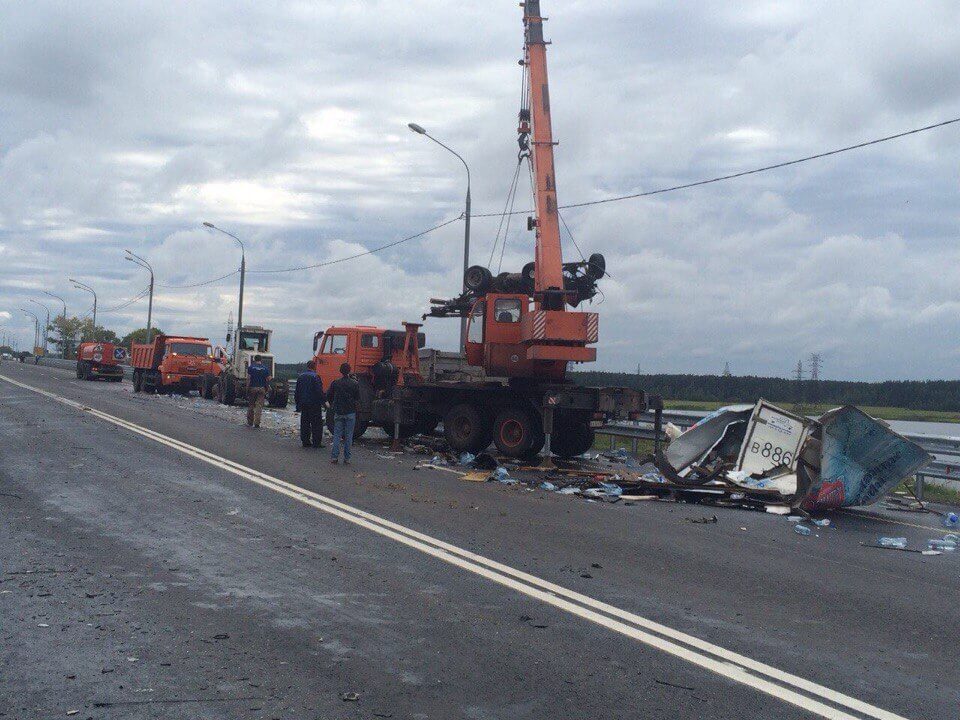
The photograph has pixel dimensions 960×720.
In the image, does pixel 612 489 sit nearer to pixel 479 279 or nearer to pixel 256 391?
pixel 479 279

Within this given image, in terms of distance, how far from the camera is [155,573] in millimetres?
7270

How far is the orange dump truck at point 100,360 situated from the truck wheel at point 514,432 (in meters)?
45.3

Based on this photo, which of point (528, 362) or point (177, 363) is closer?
point (528, 362)

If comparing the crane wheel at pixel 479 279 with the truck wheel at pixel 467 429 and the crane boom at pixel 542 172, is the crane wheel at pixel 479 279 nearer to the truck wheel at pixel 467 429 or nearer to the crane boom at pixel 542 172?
the crane boom at pixel 542 172

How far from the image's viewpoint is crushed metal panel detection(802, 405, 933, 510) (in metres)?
12.9

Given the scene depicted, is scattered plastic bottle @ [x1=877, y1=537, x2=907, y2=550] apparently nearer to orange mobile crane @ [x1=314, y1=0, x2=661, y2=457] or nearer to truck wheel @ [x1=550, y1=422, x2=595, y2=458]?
orange mobile crane @ [x1=314, y1=0, x2=661, y2=457]

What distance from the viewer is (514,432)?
18.2 metres

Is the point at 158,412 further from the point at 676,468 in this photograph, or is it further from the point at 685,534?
the point at 685,534

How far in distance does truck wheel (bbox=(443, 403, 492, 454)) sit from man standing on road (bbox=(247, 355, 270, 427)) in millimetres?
6831

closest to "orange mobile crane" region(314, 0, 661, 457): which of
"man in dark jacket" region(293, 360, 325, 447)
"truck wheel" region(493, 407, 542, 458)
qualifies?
"truck wheel" region(493, 407, 542, 458)

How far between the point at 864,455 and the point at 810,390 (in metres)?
32.1

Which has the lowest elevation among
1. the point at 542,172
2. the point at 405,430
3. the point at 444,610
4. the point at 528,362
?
the point at 444,610

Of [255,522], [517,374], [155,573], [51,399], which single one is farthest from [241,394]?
[155,573]

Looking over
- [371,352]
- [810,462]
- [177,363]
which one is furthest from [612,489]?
[177,363]
